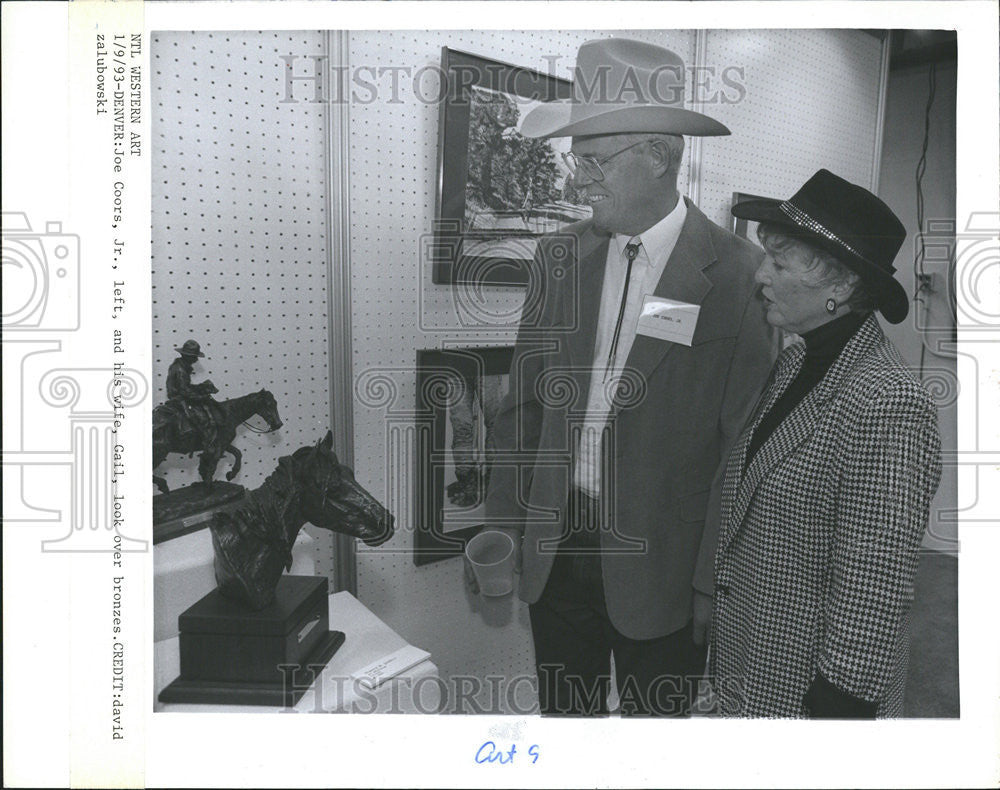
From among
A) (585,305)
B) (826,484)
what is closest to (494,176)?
(585,305)

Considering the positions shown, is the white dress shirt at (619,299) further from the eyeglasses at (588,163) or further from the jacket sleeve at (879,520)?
the jacket sleeve at (879,520)

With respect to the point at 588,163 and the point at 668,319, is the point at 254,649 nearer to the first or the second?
the point at 668,319

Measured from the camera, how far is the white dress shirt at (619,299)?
118cm

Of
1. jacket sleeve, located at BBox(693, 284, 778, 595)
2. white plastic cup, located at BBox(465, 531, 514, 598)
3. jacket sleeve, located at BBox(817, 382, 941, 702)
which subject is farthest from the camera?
white plastic cup, located at BBox(465, 531, 514, 598)

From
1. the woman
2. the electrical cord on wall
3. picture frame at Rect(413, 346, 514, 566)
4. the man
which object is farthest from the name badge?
the electrical cord on wall

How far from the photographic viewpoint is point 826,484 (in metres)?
1.08

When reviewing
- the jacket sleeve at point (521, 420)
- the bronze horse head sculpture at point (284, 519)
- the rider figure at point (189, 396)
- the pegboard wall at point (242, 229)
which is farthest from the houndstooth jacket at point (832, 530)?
the rider figure at point (189, 396)

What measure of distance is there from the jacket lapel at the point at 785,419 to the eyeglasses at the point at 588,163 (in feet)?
1.31

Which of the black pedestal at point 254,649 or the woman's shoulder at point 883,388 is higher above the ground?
the woman's shoulder at point 883,388

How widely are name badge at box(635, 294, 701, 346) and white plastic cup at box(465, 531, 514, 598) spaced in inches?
16.5

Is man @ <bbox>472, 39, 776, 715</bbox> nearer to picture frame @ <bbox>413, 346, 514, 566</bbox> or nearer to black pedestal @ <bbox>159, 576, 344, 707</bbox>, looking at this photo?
picture frame @ <bbox>413, 346, 514, 566</bbox>

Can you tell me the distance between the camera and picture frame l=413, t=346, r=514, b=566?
1.23 metres

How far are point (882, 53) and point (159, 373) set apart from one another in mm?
1273

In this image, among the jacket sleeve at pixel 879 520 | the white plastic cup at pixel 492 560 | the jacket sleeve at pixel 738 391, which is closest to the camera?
the jacket sleeve at pixel 879 520
